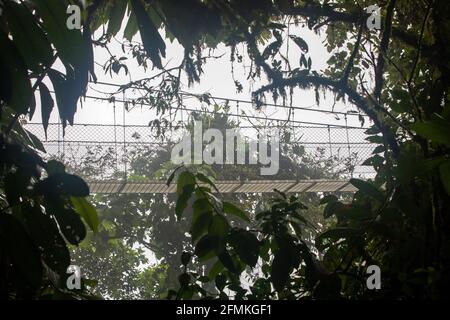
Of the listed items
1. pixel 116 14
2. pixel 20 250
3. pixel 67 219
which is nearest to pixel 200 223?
pixel 67 219

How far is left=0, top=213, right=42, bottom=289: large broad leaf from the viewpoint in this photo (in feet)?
2.12

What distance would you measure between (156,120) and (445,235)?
172cm

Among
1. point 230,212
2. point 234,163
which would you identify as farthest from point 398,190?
point 234,163

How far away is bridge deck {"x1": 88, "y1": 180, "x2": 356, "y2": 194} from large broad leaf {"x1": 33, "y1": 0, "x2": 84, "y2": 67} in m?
4.68

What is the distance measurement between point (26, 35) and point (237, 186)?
204 inches

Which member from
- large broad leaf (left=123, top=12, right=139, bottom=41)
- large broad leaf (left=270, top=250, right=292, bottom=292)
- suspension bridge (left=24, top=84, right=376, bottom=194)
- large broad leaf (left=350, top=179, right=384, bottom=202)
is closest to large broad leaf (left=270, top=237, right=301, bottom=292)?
large broad leaf (left=270, top=250, right=292, bottom=292)

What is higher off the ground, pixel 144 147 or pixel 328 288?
pixel 144 147

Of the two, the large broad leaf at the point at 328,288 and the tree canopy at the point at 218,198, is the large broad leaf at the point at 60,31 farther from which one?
the large broad leaf at the point at 328,288

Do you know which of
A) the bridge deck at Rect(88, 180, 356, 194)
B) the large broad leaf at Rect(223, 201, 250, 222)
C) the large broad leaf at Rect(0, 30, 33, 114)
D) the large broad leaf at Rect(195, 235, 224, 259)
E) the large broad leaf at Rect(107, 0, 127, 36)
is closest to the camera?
the large broad leaf at Rect(0, 30, 33, 114)

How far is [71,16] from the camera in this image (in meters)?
0.83

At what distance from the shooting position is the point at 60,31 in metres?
0.70

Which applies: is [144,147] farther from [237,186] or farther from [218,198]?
[218,198]

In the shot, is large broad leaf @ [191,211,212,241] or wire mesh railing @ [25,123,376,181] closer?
large broad leaf @ [191,211,212,241]

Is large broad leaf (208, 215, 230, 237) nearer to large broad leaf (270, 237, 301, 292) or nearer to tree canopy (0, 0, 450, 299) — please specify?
tree canopy (0, 0, 450, 299)
